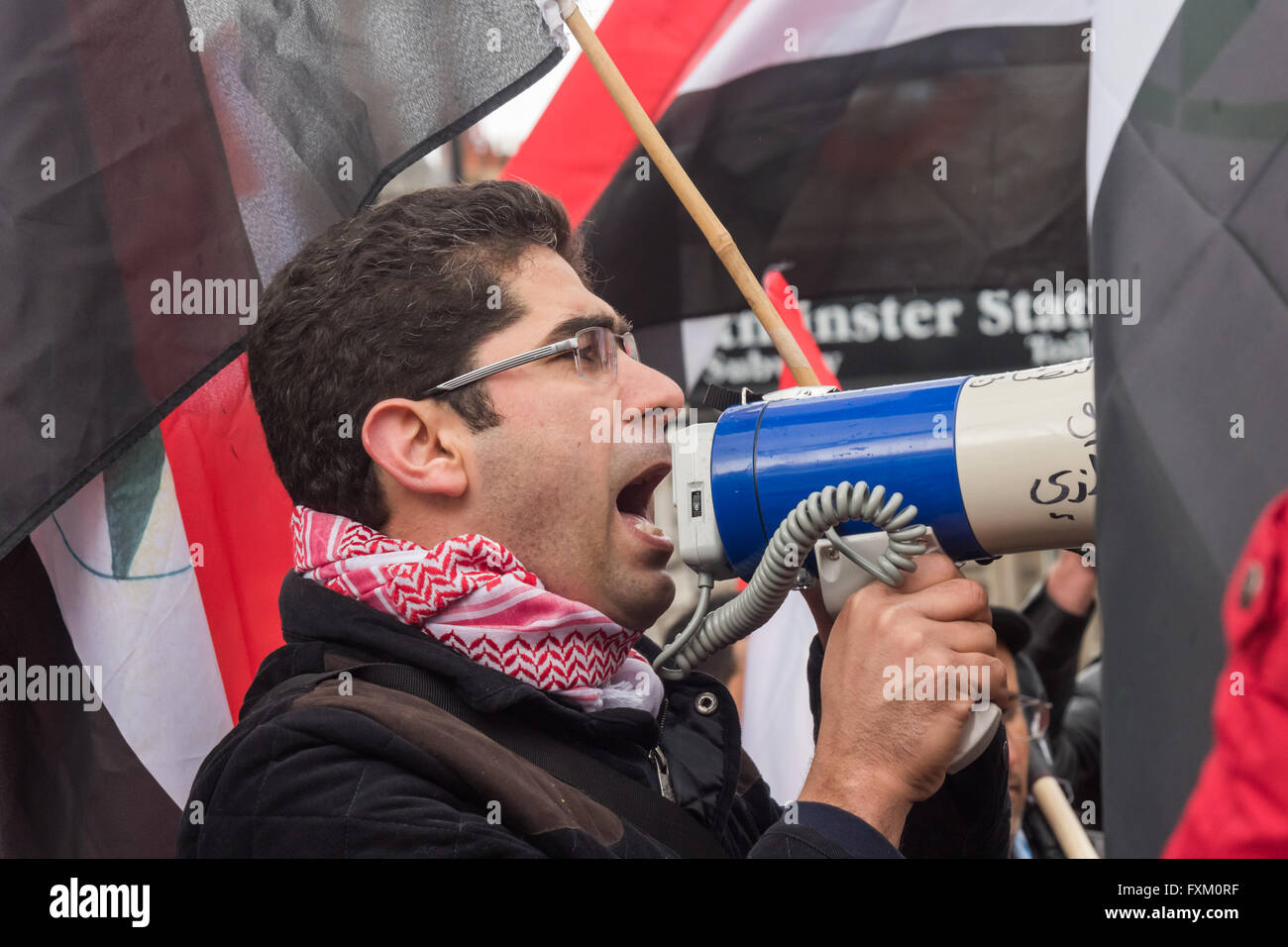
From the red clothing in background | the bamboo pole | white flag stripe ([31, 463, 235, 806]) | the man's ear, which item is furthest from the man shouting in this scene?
the bamboo pole

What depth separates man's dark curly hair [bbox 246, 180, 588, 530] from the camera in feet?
6.79

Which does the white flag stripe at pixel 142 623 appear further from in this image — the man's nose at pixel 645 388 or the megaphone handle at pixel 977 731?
the megaphone handle at pixel 977 731

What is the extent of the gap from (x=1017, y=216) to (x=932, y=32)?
471mm

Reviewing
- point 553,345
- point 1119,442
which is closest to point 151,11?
point 553,345

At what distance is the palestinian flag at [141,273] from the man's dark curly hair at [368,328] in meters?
0.22

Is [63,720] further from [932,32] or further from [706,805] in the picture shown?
[932,32]

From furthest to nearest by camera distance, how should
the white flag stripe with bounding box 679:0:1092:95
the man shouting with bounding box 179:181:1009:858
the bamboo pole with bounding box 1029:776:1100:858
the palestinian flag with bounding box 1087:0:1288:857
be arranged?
the bamboo pole with bounding box 1029:776:1100:858
the white flag stripe with bounding box 679:0:1092:95
the man shouting with bounding box 179:181:1009:858
the palestinian flag with bounding box 1087:0:1288:857

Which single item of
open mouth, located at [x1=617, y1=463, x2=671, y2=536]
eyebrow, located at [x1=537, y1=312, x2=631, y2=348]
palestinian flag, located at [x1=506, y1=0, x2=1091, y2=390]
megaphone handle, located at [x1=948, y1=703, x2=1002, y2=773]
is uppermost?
palestinian flag, located at [x1=506, y1=0, x2=1091, y2=390]

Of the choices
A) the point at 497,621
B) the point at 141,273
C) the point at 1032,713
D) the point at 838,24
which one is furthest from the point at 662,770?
the point at 1032,713

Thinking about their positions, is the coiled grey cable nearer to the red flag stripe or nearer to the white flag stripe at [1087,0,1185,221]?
the white flag stripe at [1087,0,1185,221]

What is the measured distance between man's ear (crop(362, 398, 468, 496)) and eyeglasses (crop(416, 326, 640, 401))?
0.11 feet

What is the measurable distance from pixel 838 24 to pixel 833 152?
0.28m

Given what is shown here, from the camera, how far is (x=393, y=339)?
81.7 inches
